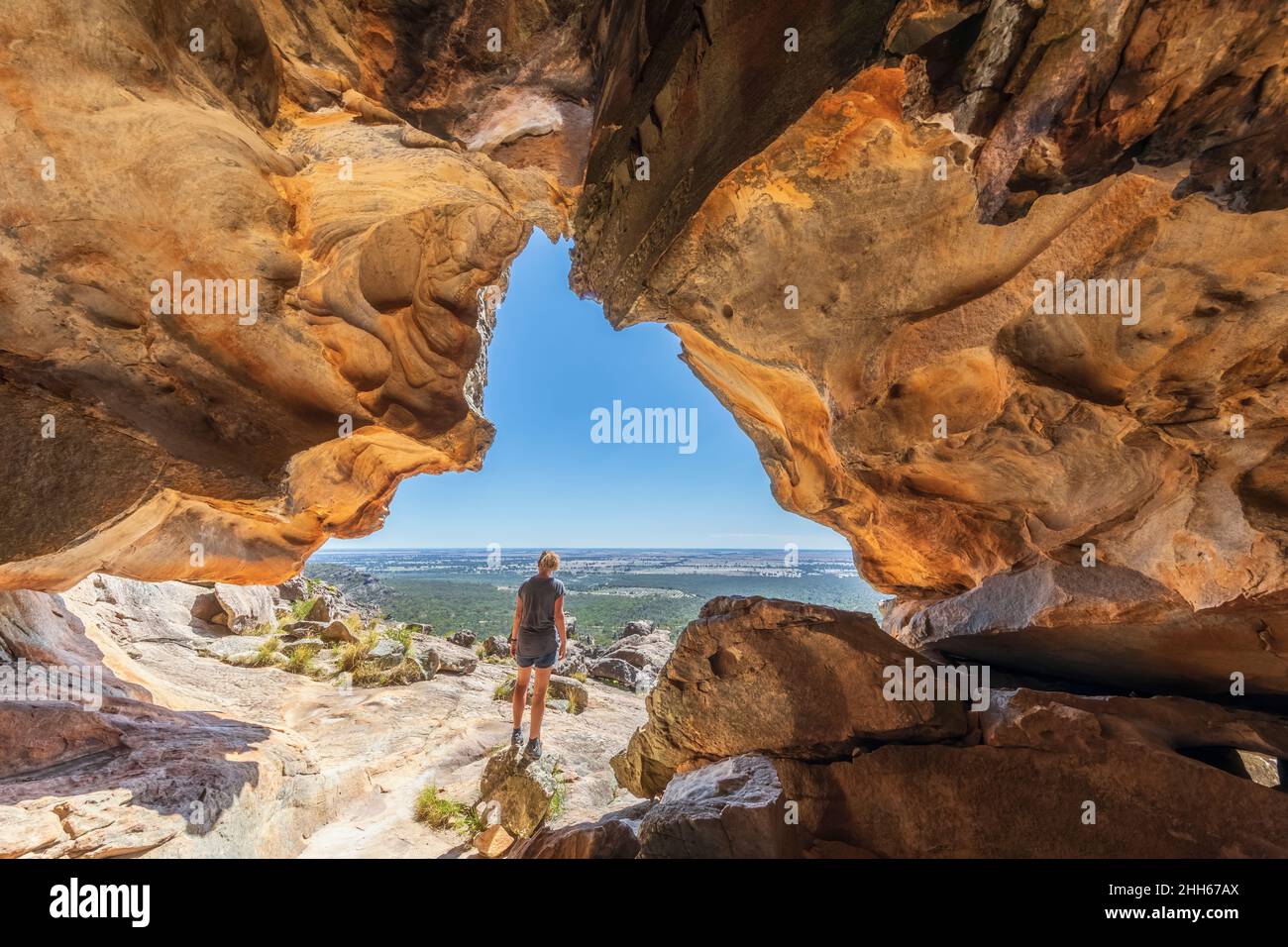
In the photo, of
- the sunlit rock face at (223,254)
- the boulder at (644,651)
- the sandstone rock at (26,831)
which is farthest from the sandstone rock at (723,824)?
the boulder at (644,651)

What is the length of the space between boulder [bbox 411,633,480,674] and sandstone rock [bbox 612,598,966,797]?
335 inches

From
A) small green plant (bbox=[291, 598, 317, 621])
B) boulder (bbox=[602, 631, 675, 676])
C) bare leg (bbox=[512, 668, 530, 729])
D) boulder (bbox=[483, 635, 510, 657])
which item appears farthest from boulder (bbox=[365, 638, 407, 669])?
boulder (bbox=[602, 631, 675, 676])

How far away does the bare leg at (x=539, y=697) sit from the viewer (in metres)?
6.38

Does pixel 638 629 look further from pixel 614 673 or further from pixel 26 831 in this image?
pixel 26 831

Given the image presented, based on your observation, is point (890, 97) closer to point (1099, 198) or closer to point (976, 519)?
point (1099, 198)

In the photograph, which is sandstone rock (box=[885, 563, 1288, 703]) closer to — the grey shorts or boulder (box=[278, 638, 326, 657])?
the grey shorts

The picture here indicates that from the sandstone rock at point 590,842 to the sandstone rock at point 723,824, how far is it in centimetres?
18

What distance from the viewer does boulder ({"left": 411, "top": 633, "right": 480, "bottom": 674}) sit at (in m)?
12.0

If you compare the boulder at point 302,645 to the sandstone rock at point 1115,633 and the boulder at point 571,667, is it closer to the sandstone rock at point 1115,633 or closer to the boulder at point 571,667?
the boulder at point 571,667

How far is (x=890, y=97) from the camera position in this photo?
2.90m

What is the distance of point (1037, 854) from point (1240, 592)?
2.41m

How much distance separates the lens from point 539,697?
650 cm
